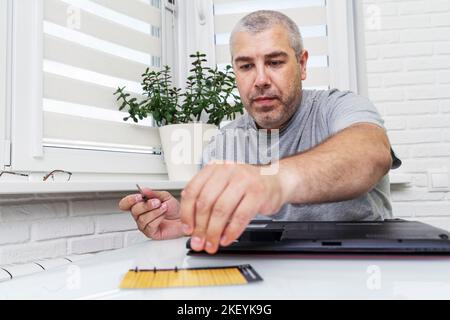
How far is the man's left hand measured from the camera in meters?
0.50

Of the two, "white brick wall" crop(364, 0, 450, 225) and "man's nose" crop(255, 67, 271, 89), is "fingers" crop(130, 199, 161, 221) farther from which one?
"white brick wall" crop(364, 0, 450, 225)

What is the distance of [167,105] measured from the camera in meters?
1.64

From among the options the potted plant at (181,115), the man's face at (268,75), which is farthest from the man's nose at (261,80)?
the potted plant at (181,115)

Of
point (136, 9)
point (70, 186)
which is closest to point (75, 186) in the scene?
point (70, 186)

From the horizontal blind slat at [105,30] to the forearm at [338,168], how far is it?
39.8 inches

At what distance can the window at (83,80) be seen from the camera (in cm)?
123

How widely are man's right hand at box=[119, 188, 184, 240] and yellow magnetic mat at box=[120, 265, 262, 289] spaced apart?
42 centimetres

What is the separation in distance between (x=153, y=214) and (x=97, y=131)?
0.65 m

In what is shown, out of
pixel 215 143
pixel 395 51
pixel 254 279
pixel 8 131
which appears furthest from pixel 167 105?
pixel 254 279

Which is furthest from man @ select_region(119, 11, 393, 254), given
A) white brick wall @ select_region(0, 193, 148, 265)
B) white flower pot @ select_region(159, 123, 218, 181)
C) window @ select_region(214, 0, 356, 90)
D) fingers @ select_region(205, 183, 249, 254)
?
window @ select_region(214, 0, 356, 90)

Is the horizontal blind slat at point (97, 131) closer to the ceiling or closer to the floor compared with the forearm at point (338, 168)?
closer to the ceiling

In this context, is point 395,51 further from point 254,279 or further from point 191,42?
point 254,279

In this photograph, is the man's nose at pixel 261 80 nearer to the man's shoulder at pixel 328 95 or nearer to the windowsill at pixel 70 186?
the man's shoulder at pixel 328 95

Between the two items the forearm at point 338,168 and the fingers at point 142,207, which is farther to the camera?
the fingers at point 142,207
